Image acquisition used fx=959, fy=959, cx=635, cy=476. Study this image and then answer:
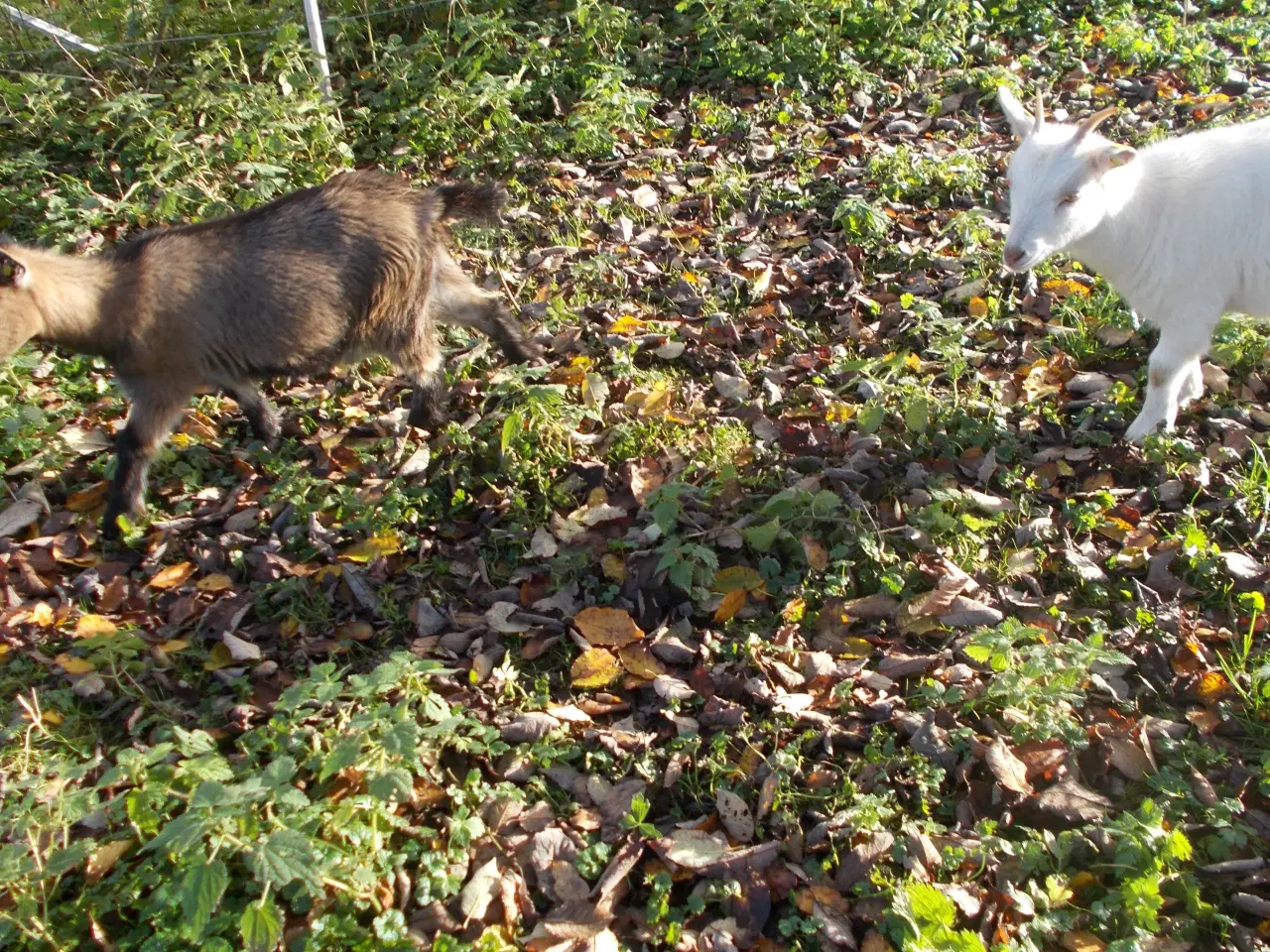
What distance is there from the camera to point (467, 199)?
14.3 ft

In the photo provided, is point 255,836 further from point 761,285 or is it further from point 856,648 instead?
point 761,285

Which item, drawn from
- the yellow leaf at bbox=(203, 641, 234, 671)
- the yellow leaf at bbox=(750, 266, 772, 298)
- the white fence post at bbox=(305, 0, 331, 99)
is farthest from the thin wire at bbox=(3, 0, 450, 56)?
the yellow leaf at bbox=(203, 641, 234, 671)

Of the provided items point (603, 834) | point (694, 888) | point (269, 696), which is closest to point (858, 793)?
point (694, 888)

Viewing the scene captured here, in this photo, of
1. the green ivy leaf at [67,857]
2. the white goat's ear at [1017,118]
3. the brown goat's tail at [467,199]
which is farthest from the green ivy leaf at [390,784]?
the white goat's ear at [1017,118]

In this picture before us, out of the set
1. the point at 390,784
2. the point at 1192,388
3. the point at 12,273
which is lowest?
the point at 390,784

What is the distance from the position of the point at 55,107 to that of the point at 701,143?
4.09m

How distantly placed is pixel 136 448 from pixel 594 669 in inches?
85.5

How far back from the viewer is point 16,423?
420 cm

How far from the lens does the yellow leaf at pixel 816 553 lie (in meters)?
3.54

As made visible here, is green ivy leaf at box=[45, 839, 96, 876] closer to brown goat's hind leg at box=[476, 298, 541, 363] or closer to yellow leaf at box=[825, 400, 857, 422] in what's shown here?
brown goat's hind leg at box=[476, 298, 541, 363]

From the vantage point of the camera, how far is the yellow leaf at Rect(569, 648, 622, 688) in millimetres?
3217

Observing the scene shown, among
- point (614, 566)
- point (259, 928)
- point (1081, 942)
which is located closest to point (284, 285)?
point (614, 566)

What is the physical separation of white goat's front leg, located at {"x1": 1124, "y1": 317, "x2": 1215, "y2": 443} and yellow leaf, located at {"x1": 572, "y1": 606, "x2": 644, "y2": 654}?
230 centimetres

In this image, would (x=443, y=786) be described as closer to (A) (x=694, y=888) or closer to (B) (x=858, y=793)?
(A) (x=694, y=888)
